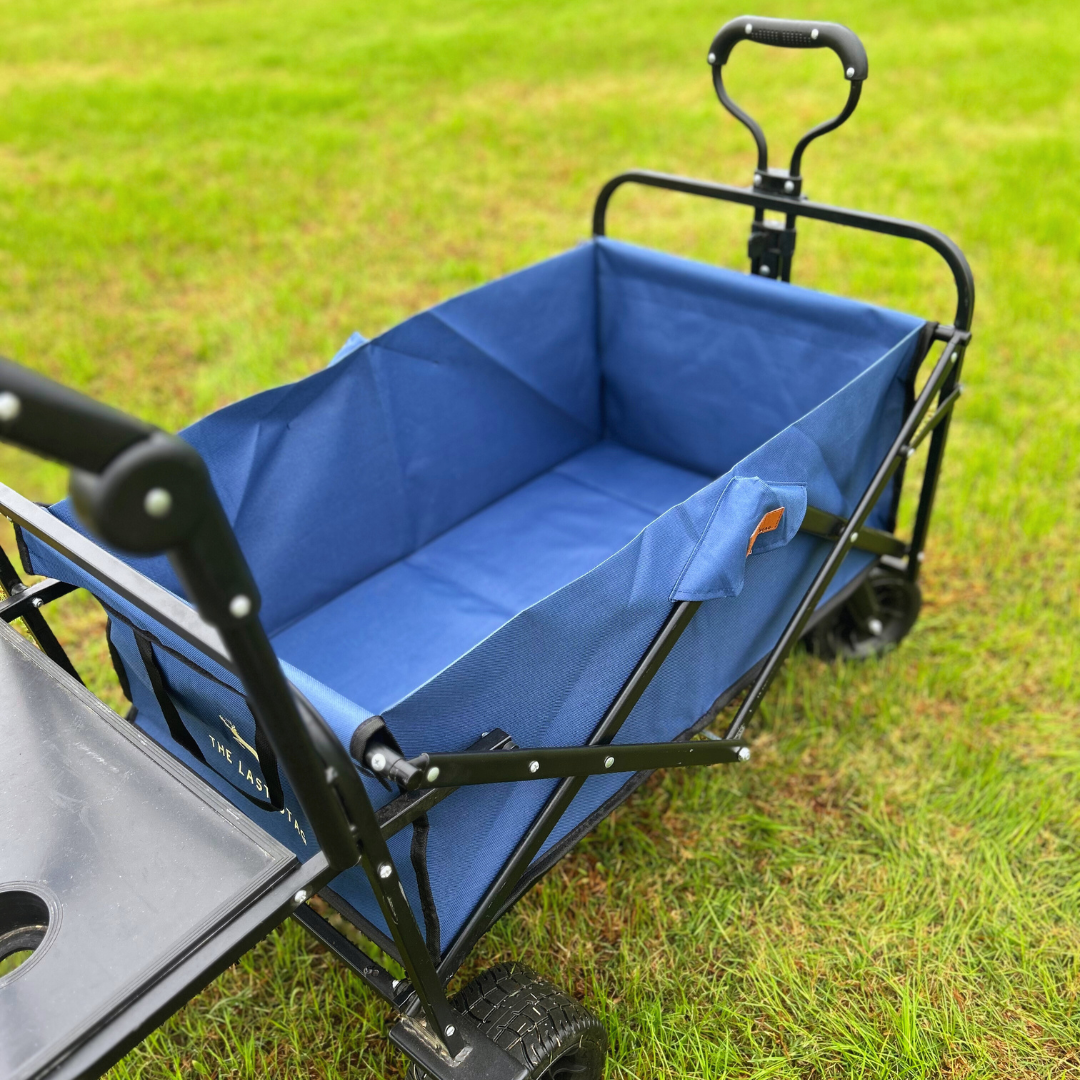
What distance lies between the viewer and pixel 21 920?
4.09 ft

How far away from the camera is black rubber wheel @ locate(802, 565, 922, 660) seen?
2.33 meters

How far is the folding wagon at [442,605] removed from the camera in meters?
1.05

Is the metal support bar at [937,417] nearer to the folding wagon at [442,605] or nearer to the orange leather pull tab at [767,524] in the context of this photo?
the folding wagon at [442,605]

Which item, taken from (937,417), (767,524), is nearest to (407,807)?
(767,524)

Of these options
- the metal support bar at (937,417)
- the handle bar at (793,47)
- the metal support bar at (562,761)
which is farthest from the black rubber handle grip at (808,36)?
the metal support bar at (562,761)

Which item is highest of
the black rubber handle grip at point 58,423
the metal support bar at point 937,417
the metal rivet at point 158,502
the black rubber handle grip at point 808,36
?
the black rubber handle grip at point 808,36

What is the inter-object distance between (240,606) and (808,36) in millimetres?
1588

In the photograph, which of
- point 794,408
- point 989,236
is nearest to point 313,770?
point 794,408

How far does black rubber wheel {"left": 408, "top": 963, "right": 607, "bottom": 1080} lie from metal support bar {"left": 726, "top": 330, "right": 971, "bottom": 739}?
1.88ft

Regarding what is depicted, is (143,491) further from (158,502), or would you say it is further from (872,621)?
(872,621)

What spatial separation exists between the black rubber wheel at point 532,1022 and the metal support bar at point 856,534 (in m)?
0.84

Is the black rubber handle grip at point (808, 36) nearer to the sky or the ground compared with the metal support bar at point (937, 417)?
nearer to the sky

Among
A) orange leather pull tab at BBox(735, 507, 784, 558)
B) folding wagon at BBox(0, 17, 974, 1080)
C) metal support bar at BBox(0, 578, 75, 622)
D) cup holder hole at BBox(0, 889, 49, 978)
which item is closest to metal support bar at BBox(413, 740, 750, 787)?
folding wagon at BBox(0, 17, 974, 1080)

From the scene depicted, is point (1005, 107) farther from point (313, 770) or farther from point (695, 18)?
point (313, 770)
